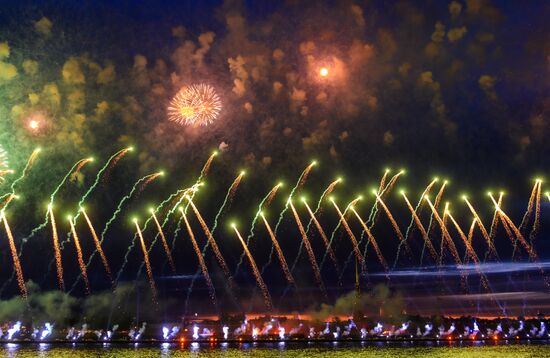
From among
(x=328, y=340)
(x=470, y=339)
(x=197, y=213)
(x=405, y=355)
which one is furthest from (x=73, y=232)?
(x=470, y=339)

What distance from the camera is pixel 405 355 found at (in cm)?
10769

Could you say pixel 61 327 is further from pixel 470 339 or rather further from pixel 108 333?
pixel 470 339

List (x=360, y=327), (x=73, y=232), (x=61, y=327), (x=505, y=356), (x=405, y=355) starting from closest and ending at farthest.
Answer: (x=73, y=232)
(x=505, y=356)
(x=405, y=355)
(x=61, y=327)
(x=360, y=327)

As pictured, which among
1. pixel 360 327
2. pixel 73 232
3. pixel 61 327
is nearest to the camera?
pixel 73 232

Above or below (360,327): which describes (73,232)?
above

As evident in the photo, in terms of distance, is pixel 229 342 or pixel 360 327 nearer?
pixel 229 342

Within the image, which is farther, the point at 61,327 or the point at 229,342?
the point at 61,327

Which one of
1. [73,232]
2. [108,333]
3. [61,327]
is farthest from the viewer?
[61,327]

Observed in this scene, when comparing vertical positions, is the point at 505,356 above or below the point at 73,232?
below

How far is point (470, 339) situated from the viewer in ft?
495

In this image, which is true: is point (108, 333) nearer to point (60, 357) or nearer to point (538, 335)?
point (60, 357)

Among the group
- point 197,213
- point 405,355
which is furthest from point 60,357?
point 405,355

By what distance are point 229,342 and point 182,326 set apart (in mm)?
21486

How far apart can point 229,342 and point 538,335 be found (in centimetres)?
7796
